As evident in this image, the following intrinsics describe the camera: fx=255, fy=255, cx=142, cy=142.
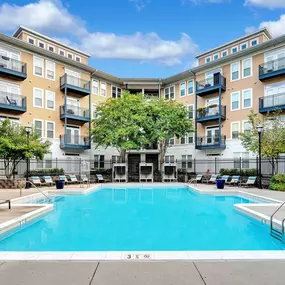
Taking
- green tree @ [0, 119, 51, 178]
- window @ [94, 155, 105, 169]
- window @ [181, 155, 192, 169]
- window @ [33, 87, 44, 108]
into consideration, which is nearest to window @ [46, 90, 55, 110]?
window @ [33, 87, 44, 108]

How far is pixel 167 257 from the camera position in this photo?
481 cm

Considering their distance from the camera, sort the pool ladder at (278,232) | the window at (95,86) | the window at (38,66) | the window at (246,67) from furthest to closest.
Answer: the window at (95,86) → the window at (246,67) → the window at (38,66) → the pool ladder at (278,232)

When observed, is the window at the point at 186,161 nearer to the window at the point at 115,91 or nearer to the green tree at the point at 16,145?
the window at the point at 115,91

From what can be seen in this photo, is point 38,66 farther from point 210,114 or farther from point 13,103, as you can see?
point 210,114

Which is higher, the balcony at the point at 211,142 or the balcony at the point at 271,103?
the balcony at the point at 271,103

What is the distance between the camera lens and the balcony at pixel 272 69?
21.1 meters

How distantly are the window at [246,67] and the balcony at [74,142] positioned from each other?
16.6m

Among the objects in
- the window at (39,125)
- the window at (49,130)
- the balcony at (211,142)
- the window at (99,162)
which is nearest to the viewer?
the window at (39,125)

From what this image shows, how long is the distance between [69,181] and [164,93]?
16.1 meters

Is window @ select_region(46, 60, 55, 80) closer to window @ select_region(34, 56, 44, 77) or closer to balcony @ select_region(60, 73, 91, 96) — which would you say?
window @ select_region(34, 56, 44, 77)

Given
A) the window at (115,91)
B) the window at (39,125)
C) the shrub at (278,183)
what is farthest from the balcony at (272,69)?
the window at (39,125)

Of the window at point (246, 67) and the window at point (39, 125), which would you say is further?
the window at point (246, 67)
